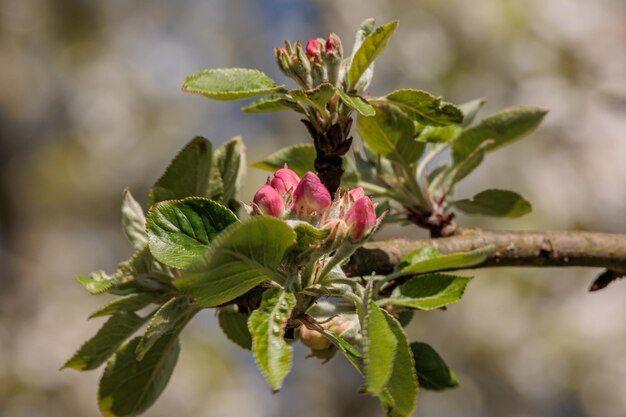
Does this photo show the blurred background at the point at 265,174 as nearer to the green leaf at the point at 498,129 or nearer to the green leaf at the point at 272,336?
the green leaf at the point at 498,129

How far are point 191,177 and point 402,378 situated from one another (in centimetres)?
33

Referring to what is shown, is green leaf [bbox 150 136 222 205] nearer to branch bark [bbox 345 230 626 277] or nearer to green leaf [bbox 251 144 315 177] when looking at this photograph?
green leaf [bbox 251 144 315 177]

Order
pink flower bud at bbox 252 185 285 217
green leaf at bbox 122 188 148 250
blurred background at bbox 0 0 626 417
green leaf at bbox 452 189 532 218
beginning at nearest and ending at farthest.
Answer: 1. pink flower bud at bbox 252 185 285 217
2. green leaf at bbox 122 188 148 250
3. green leaf at bbox 452 189 532 218
4. blurred background at bbox 0 0 626 417

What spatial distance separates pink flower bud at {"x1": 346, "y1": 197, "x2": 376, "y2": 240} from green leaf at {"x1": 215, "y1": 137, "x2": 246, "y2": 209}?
0.78ft

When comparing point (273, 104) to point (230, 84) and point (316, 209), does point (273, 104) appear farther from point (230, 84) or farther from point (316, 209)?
point (316, 209)

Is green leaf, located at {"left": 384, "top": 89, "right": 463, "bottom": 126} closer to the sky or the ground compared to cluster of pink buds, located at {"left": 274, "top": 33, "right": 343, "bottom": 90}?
closer to the ground

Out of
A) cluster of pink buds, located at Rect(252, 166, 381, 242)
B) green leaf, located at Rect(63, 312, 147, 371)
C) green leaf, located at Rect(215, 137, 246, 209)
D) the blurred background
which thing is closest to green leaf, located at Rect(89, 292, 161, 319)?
green leaf, located at Rect(63, 312, 147, 371)

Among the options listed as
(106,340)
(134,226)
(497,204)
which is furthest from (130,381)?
→ (497,204)

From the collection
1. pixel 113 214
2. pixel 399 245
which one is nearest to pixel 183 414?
pixel 113 214

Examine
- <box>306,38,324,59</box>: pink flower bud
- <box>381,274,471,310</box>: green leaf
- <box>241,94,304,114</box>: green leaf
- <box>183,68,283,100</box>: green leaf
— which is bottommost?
<box>381,274,471,310</box>: green leaf

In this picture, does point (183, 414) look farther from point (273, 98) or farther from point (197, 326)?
point (273, 98)

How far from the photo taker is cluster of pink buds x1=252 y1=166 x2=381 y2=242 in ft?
1.99

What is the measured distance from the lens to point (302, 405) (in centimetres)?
547

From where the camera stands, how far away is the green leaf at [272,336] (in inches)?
20.7
